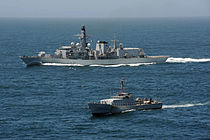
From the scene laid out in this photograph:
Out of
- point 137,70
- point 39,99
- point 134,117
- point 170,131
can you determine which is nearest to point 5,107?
Result: point 39,99

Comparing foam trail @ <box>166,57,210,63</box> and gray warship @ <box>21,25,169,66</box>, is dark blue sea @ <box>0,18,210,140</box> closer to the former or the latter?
foam trail @ <box>166,57,210,63</box>

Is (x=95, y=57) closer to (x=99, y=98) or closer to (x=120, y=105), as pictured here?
(x=99, y=98)

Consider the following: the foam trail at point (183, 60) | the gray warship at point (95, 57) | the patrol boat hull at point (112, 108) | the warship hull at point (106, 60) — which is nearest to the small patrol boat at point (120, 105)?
the patrol boat hull at point (112, 108)

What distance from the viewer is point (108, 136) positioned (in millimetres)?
77000

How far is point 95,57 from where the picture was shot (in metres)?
158

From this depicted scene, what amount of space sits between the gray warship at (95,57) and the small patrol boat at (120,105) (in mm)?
62533

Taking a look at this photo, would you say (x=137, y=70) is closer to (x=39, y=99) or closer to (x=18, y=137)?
(x=39, y=99)

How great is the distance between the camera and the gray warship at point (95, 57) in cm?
15450

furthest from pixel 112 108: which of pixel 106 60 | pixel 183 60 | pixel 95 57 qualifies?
pixel 183 60

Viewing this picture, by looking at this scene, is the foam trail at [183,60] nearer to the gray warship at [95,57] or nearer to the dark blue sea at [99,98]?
the dark blue sea at [99,98]

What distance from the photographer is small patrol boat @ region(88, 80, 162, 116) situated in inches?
3440

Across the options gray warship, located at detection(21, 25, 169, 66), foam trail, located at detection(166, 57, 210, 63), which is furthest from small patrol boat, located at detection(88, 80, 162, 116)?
foam trail, located at detection(166, 57, 210, 63)

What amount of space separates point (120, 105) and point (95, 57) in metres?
69.8

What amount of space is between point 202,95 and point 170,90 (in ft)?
27.7
